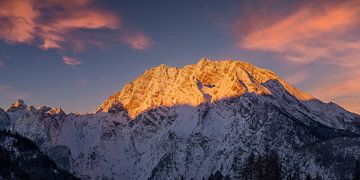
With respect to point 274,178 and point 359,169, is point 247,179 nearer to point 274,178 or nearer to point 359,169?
point 274,178

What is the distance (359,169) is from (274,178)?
19.5m

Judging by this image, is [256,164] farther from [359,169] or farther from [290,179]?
[359,169]

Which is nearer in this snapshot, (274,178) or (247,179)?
(274,178)

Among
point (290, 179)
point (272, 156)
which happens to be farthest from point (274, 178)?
point (290, 179)

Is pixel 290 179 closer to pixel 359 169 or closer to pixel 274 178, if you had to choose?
pixel 274 178

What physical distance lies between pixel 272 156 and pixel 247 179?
11.5 metres

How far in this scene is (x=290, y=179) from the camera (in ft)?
484

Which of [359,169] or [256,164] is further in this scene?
[256,164]

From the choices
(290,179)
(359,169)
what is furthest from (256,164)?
(359,169)

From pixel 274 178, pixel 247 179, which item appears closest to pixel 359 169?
pixel 274 178

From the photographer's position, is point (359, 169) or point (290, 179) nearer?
point (359, 169)

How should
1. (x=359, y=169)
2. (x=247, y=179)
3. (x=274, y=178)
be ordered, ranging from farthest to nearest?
(x=247, y=179), (x=274, y=178), (x=359, y=169)

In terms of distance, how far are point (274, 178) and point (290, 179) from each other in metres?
17.3

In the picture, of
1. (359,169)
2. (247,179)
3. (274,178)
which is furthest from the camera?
(247,179)
